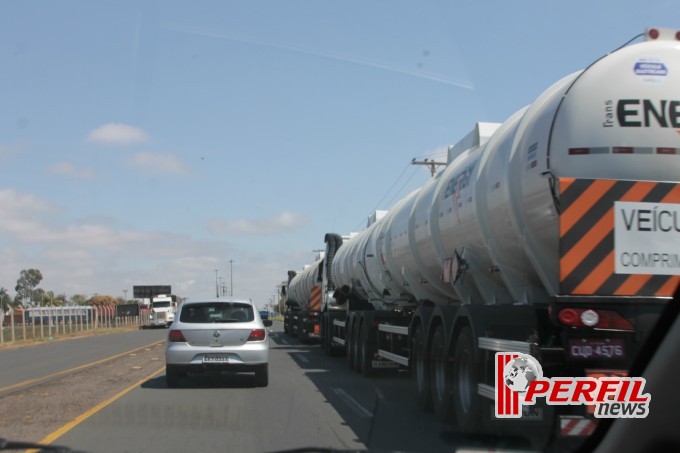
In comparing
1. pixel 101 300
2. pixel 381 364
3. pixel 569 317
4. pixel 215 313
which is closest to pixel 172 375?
pixel 215 313

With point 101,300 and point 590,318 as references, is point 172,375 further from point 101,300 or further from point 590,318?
point 101,300

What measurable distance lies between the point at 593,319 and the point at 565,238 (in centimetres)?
72

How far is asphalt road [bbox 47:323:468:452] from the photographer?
321 inches

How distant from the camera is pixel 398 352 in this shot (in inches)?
514

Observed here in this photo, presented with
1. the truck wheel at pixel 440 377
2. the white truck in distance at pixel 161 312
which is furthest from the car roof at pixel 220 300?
the white truck in distance at pixel 161 312

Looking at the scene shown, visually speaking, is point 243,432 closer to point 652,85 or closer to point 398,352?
point 398,352

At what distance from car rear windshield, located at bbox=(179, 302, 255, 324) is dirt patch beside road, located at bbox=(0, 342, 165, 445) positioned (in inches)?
74.0

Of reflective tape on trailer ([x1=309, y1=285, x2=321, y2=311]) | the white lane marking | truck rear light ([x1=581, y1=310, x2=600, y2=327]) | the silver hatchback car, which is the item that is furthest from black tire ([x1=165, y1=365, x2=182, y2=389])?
reflective tape on trailer ([x1=309, y1=285, x2=321, y2=311])

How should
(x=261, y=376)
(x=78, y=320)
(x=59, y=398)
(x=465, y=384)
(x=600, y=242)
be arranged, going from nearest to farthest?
(x=600, y=242) < (x=465, y=384) < (x=59, y=398) < (x=261, y=376) < (x=78, y=320)

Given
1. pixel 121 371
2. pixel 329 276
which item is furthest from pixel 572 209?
pixel 329 276

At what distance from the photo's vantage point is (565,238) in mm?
6273

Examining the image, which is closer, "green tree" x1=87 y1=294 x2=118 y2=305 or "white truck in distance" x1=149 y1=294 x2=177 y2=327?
"white truck in distance" x1=149 y1=294 x2=177 y2=327

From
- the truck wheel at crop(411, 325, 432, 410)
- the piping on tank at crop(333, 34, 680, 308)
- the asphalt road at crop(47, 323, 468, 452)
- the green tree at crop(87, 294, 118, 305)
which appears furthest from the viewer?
the green tree at crop(87, 294, 118, 305)

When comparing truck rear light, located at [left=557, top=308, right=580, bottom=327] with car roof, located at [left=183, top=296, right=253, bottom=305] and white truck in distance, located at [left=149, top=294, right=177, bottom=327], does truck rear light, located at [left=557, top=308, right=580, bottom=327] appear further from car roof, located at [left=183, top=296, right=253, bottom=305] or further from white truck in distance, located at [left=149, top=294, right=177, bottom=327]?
white truck in distance, located at [left=149, top=294, right=177, bottom=327]
